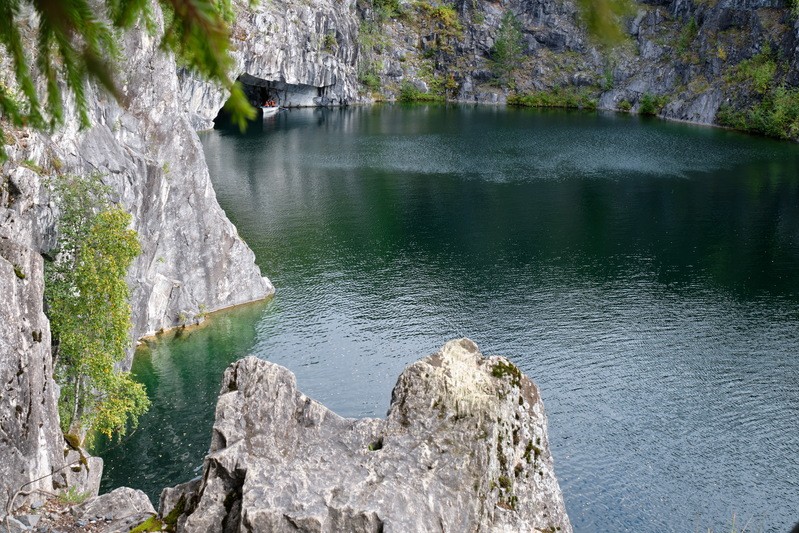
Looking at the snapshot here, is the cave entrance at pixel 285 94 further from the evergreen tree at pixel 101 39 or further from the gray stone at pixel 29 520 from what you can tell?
the evergreen tree at pixel 101 39

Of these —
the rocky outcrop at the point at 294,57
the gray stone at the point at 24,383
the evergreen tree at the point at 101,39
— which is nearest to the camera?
the evergreen tree at the point at 101,39

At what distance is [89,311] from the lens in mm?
29484

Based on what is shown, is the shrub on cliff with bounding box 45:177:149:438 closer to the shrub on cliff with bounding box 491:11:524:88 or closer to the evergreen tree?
the evergreen tree

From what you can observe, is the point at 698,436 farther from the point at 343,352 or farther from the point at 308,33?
the point at 308,33

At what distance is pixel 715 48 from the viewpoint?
128250mm

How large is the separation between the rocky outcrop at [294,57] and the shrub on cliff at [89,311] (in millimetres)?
69880

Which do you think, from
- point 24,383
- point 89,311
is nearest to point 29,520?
point 24,383

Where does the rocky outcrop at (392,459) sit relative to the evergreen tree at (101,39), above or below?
below

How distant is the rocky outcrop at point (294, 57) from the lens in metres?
106

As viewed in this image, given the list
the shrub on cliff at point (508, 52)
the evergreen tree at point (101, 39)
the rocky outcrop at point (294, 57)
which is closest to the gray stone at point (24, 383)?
the evergreen tree at point (101, 39)

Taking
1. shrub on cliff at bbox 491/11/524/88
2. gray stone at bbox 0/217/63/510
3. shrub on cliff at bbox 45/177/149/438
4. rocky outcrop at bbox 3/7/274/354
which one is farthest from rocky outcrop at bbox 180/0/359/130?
gray stone at bbox 0/217/63/510

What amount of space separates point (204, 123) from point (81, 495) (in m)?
88.3

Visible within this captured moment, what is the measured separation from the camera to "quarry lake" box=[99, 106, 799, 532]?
30766 mm

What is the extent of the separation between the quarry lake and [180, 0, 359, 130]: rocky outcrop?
72.8 ft
